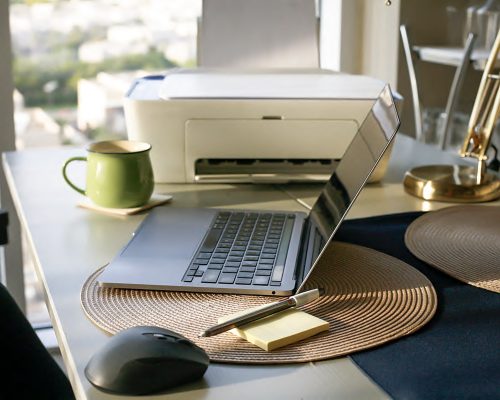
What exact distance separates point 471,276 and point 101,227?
0.57 meters

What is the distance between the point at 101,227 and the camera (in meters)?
1.25

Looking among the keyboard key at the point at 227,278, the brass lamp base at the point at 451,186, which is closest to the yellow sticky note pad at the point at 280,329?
the keyboard key at the point at 227,278

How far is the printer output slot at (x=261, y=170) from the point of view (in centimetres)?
152

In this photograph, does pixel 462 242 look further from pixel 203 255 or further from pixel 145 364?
pixel 145 364

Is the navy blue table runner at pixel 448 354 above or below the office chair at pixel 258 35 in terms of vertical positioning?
below

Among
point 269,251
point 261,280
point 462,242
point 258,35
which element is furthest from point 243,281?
point 258,35

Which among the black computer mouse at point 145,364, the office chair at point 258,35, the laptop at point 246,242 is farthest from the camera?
the office chair at point 258,35

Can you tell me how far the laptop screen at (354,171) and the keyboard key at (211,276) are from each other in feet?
0.41

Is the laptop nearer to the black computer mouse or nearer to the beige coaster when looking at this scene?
the beige coaster

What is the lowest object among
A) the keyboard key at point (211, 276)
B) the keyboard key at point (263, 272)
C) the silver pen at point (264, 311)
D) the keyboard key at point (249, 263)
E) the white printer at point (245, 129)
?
the keyboard key at point (249, 263)

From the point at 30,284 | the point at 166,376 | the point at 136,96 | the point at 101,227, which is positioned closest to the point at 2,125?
the point at 30,284

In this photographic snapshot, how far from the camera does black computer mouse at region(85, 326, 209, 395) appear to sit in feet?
2.38

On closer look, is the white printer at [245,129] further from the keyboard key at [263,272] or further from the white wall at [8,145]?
the white wall at [8,145]

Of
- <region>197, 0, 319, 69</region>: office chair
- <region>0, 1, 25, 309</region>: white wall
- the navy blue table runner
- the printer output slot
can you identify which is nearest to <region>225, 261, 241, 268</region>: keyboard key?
the navy blue table runner
